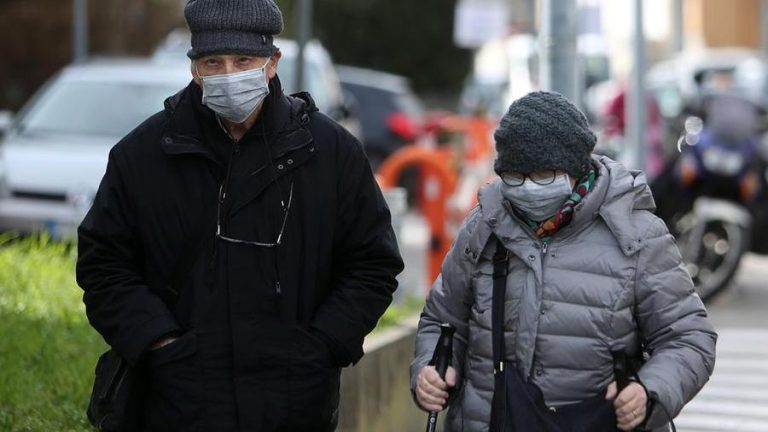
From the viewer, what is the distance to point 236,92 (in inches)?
167

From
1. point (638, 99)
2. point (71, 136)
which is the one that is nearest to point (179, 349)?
point (71, 136)

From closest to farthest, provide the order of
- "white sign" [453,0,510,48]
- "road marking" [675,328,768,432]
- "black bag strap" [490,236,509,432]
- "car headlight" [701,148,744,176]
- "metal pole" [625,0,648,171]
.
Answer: "black bag strap" [490,236,509,432] < "road marking" [675,328,768,432] < "car headlight" [701,148,744,176] < "metal pole" [625,0,648,171] < "white sign" [453,0,510,48]

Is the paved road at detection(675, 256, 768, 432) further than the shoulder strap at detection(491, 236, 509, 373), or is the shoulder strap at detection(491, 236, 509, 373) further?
the paved road at detection(675, 256, 768, 432)

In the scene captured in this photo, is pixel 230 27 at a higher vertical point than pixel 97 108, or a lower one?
higher

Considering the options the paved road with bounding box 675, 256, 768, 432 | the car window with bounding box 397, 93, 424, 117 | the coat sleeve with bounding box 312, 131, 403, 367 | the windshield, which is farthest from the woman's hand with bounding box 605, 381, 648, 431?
the car window with bounding box 397, 93, 424, 117

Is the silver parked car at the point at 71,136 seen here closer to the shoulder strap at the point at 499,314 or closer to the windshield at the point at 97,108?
the windshield at the point at 97,108

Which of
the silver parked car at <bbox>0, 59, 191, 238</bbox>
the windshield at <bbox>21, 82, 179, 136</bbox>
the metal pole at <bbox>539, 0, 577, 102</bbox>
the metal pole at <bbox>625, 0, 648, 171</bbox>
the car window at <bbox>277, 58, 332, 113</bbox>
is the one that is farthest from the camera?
the car window at <bbox>277, 58, 332, 113</bbox>

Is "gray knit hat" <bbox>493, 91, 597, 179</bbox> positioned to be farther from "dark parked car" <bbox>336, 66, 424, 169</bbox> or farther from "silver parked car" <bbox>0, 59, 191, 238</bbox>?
"dark parked car" <bbox>336, 66, 424, 169</bbox>

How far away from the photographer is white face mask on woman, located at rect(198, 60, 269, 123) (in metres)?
4.25

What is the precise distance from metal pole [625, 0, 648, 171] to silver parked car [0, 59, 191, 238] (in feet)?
12.3

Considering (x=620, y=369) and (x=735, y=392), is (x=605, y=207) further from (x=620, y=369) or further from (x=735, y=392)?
(x=735, y=392)

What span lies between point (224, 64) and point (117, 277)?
59 cm

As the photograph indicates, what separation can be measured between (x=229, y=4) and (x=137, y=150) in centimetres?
43

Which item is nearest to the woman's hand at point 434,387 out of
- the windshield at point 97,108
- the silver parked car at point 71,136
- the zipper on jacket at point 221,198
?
the zipper on jacket at point 221,198
